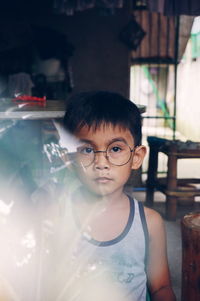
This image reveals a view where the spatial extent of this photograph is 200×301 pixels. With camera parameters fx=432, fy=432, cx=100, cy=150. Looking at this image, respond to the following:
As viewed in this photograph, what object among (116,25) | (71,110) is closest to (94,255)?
(71,110)

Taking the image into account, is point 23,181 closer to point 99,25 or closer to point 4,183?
point 4,183

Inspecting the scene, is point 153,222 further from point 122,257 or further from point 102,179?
point 102,179

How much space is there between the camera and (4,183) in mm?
4500

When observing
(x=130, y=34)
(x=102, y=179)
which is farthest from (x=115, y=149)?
(x=130, y=34)

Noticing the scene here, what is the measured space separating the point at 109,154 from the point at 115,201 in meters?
0.27

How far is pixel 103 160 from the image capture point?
184cm

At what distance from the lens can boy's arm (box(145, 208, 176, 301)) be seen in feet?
6.45

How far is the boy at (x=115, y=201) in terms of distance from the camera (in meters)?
1.87

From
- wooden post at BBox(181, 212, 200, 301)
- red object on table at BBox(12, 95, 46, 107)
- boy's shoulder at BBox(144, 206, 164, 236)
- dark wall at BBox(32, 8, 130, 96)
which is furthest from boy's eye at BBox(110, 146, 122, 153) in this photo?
dark wall at BBox(32, 8, 130, 96)

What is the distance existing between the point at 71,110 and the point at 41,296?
811 mm

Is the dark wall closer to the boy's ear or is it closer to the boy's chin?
the boy's ear

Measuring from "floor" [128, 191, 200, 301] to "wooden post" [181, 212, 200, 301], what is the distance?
0.78 metres

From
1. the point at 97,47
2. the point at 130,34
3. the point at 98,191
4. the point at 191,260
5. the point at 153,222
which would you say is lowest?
the point at 191,260

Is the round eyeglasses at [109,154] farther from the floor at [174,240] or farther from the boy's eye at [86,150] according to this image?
the floor at [174,240]
